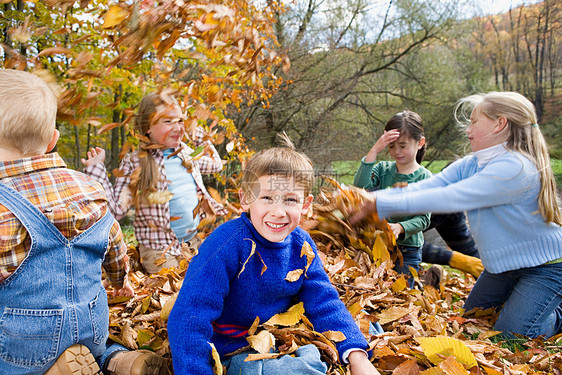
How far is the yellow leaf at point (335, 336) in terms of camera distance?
5.67ft

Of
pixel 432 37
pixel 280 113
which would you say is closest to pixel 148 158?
pixel 280 113

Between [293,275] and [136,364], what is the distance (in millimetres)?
761

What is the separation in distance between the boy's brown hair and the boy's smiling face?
0.7 inches

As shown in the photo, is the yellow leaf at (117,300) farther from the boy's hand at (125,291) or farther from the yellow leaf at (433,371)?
the yellow leaf at (433,371)

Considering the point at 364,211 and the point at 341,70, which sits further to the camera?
the point at 341,70

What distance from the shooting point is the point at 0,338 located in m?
1.50

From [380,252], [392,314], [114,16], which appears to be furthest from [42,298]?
[380,252]

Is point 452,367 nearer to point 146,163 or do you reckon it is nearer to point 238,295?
point 238,295

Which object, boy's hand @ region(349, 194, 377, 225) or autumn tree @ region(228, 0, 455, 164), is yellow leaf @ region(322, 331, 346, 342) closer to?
boy's hand @ region(349, 194, 377, 225)

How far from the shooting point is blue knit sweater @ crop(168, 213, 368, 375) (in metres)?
1.51

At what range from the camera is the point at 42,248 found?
154cm

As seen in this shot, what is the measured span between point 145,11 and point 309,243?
1.40 m

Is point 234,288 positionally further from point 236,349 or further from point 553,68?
point 553,68

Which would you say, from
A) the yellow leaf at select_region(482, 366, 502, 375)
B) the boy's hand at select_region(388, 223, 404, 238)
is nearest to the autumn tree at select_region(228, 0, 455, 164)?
the boy's hand at select_region(388, 223, 404, 238)
